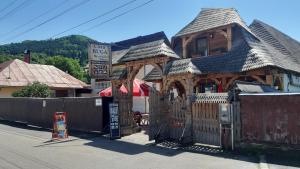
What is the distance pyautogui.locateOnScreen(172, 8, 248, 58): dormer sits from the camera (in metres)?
17.8

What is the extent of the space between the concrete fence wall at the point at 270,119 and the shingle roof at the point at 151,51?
5.09 m

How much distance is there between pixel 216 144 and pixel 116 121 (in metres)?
4.95

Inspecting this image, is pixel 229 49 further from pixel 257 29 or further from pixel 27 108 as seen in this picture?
pixel 27 108

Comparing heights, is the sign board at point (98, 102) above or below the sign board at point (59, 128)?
above

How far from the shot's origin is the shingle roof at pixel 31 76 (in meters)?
32.7

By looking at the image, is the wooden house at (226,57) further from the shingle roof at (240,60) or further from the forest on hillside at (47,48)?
the forest on hillside at (47,48)

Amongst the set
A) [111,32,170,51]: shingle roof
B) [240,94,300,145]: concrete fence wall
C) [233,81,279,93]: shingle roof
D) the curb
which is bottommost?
the curb

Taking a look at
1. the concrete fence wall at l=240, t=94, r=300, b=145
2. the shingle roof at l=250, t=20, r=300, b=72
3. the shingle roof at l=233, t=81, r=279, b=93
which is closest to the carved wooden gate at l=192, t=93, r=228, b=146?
the shingle roof at l=233, t=81, r=279, b=93

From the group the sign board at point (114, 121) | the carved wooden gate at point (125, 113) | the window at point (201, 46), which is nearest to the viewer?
the sign board at point (114, 121)

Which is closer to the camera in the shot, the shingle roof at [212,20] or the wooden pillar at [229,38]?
the wooden pillar at [229,38]

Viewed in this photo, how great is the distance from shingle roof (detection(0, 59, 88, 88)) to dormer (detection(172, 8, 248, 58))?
1894 cm

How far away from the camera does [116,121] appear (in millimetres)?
14406

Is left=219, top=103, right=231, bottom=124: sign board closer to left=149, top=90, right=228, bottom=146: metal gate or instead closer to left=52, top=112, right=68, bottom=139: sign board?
left=149, top=90, right=228, bottom=146: metal gate

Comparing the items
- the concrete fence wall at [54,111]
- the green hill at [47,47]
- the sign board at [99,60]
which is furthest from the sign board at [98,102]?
the green hill at [47,47]
